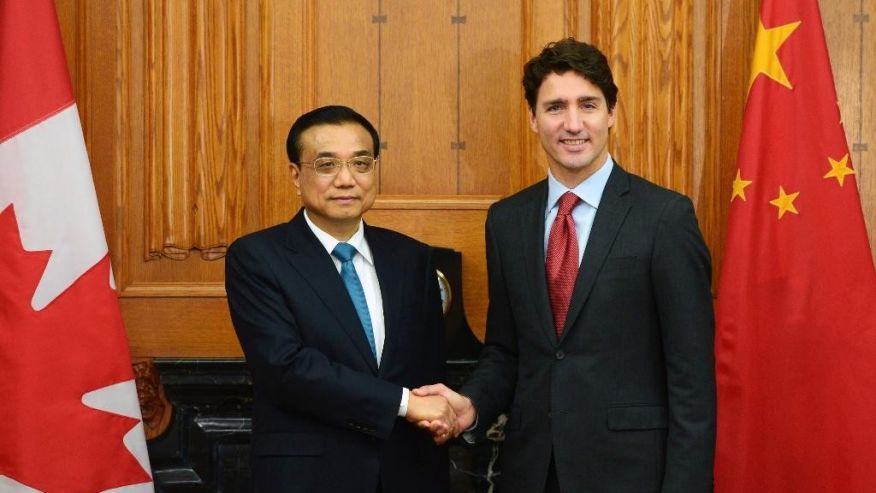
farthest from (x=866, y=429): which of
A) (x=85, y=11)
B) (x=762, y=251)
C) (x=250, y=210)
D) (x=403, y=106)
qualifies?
(x=85, y=11)

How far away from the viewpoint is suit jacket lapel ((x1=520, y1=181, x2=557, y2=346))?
2.27 meters

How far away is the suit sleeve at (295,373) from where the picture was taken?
2225 mm

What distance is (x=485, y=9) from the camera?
10.2 ft

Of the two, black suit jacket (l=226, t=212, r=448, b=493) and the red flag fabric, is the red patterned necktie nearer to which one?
black suit jacket (l=226, t=212, r=448, b=493)

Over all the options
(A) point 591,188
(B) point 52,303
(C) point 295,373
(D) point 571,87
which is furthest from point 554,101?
(B) point 52,303

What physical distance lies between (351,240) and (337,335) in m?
→ 0.25

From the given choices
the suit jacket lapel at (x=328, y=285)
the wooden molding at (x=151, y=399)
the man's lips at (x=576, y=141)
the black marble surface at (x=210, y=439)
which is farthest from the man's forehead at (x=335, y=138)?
the wooden molding at (x=151, y=399)

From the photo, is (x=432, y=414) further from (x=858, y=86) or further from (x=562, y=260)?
(x=858, y=86)

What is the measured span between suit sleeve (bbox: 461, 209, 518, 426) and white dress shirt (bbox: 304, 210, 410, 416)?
259 mm

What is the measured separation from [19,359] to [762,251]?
6.39 feet

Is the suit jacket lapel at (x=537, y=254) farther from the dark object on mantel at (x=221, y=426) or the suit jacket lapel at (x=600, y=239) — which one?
the dark object on mantel at (x=221, y=426)

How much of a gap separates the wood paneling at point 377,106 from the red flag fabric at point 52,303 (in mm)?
359

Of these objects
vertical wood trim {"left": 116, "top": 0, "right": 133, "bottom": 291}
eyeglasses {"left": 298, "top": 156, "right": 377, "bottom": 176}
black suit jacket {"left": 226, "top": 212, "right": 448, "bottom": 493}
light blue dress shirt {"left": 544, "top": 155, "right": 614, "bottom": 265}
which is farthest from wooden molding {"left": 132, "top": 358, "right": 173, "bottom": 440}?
light blue dress shirt {"left": 544, "top": 155, "right": 614, "bottom": 265}

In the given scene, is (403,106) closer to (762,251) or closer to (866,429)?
(762,251)
